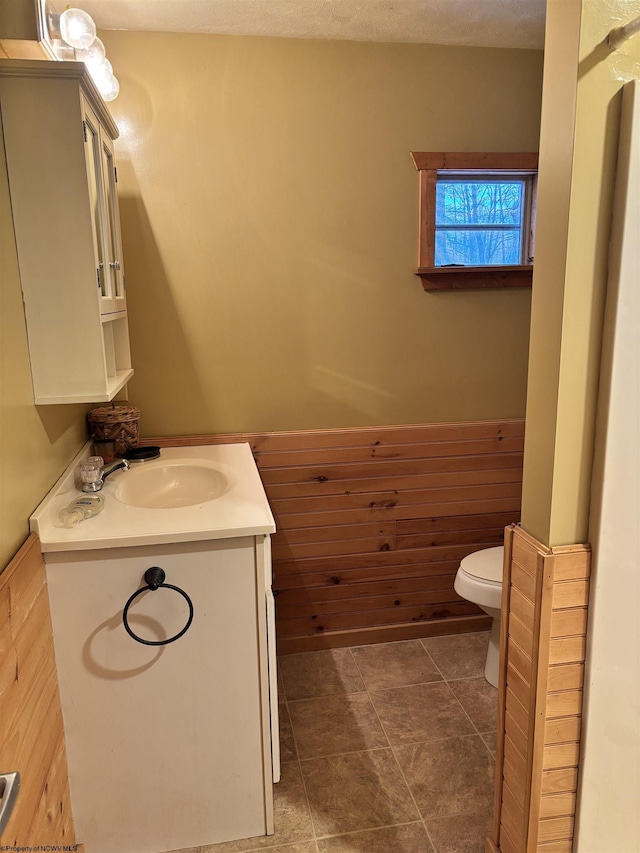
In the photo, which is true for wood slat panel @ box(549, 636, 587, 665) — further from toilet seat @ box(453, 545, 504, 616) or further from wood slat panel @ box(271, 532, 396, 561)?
wood slat panel @ box(271, 532, 396, 561)

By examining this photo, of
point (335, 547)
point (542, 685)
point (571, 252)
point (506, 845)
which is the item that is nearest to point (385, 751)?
point (506, 845)

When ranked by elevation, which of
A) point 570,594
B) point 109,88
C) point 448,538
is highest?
point 109,88

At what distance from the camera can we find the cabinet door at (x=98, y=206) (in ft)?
5.31

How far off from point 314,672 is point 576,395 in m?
1.76

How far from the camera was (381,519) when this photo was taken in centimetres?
268

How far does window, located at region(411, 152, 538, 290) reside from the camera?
2.48m

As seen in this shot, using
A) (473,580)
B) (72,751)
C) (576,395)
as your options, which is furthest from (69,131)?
(473,580)

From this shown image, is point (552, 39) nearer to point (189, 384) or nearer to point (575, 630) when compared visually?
point (575, 630)

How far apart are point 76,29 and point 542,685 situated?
2.05 metres

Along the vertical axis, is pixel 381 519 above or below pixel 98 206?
below

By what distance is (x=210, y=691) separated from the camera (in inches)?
66.1

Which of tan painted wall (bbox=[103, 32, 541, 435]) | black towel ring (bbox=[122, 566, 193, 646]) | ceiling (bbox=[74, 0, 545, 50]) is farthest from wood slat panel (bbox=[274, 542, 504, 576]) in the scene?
ceiling (bbox=[74, 0, 545, 50])

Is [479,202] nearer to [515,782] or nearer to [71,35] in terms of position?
[71,35]

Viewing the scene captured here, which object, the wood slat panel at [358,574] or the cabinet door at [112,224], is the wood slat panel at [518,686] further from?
the cabinet door at [112,224]
